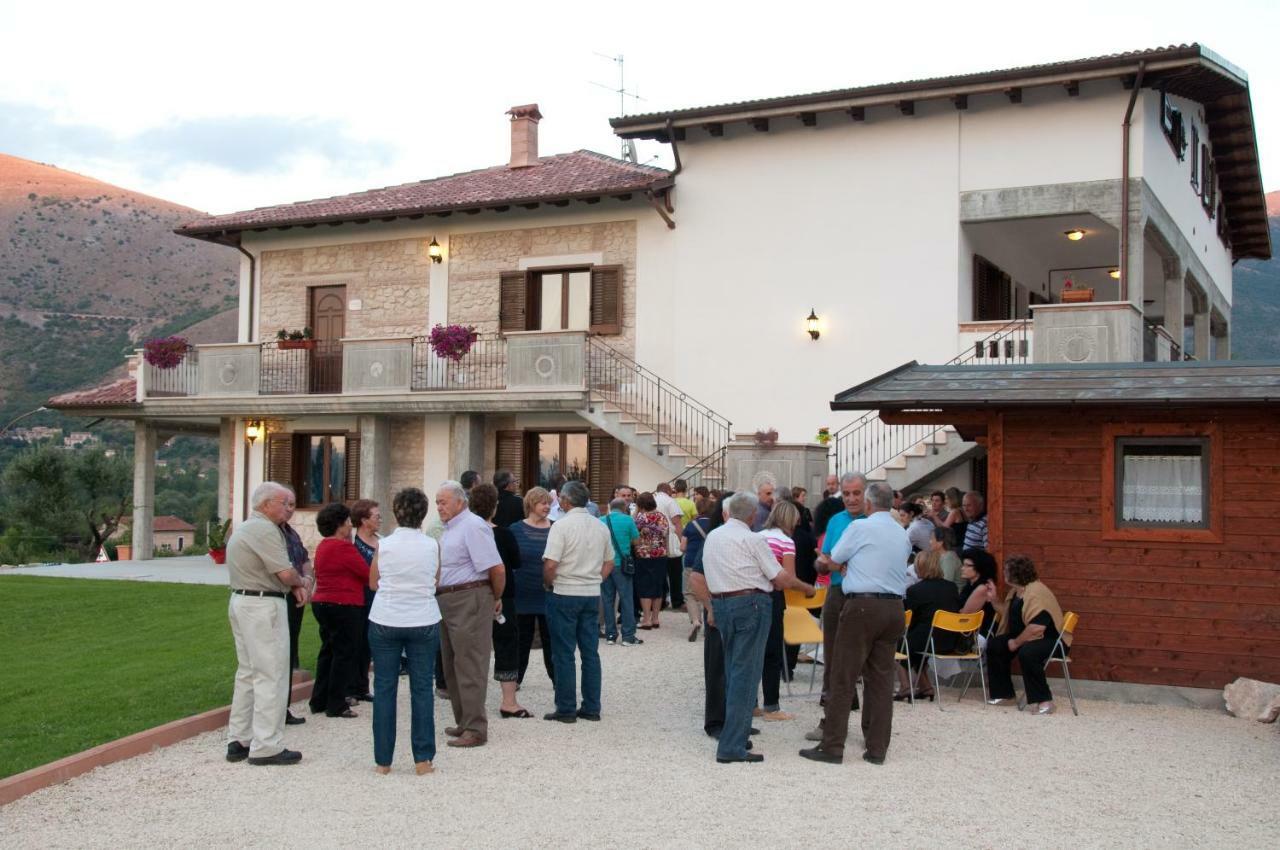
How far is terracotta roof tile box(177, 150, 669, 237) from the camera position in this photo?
19.5 m

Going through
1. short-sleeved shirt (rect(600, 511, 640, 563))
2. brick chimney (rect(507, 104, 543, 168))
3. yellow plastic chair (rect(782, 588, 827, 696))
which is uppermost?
brick chimney (rect(507, 104, 543, 168))

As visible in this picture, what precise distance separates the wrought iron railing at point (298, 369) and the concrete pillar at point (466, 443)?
2643 mm

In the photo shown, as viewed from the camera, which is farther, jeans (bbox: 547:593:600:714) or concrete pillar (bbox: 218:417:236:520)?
concrete pillar (bbox: 218:417:236:520)

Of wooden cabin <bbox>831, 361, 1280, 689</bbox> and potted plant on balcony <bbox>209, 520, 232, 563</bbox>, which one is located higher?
wooden cabin <bbox>831, 361, 1280, 689</bbox>

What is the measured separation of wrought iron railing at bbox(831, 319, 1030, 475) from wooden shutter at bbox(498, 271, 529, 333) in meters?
6.04

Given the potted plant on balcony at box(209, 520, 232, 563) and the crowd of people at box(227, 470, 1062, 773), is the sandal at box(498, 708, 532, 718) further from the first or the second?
the potted plant on balcony at box(209, 520, 232, 563)

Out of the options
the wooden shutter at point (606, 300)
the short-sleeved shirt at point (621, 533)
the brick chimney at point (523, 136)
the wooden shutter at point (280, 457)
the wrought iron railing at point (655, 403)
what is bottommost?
the short-sleeved shirt at point (621, 533)

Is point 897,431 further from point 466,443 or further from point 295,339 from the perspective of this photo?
point 295,339

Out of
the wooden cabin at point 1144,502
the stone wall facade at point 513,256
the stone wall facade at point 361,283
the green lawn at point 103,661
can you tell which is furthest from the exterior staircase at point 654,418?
the wooden cabin at point 1144,502

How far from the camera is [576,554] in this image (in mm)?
8133

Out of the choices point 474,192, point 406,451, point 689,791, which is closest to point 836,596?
point 689,791

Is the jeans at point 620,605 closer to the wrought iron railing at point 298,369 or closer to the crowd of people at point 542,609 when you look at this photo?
the crowd of people at point 542,609

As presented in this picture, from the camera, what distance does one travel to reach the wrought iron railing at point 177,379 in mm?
21906

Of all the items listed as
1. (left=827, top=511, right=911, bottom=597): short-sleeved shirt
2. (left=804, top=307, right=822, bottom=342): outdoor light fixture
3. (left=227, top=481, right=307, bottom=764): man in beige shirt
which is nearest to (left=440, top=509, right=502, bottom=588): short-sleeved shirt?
(left=227, top=481, right=307, bottom=764): man in beige shirt
